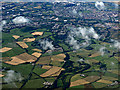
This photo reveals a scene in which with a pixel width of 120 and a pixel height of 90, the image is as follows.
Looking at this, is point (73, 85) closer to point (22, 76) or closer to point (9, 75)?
point (22, 76)

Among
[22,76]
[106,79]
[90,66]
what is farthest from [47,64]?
[106,79]

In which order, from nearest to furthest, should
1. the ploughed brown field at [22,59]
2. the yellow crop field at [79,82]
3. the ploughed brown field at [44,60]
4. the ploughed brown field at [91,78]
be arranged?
the yellow crop field at [79,82] → the ploughed brown field at [91,78] → the ploughed brown field at [22,59] → the ploughed brown field at [44,60]

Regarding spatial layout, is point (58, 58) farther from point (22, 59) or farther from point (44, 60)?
point (22, 59)

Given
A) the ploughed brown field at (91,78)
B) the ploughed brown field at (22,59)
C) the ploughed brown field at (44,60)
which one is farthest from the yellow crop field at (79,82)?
the ploughed brown field at (22,59)

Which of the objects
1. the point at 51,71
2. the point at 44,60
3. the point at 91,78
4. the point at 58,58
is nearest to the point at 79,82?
the point at 91,78

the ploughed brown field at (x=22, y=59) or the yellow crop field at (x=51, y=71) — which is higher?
the ploughed brown field at (x=22, y=59)

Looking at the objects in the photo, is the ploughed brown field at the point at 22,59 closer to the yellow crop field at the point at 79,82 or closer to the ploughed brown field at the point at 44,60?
the ploughed brown field at the point at 44,60

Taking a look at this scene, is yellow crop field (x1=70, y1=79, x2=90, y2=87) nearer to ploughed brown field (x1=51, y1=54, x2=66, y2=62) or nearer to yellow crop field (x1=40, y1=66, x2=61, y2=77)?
yellow crop field (x1=40, y1=66, x2=61, y2=77)

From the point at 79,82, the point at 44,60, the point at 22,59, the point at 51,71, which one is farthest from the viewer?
the point at 44,60

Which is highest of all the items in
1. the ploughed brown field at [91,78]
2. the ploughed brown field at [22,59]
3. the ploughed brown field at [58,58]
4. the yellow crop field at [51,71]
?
the ploughed brown field at [22,59]

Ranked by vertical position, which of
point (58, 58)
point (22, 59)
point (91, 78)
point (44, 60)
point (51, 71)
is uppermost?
point (22, 59)

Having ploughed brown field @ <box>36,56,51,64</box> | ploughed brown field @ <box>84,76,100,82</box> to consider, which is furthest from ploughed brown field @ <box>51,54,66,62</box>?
ploughed brown field @ <box>84,76,100,82</box>

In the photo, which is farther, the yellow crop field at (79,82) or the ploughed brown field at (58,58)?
the ploughed brown field at (58,58)
